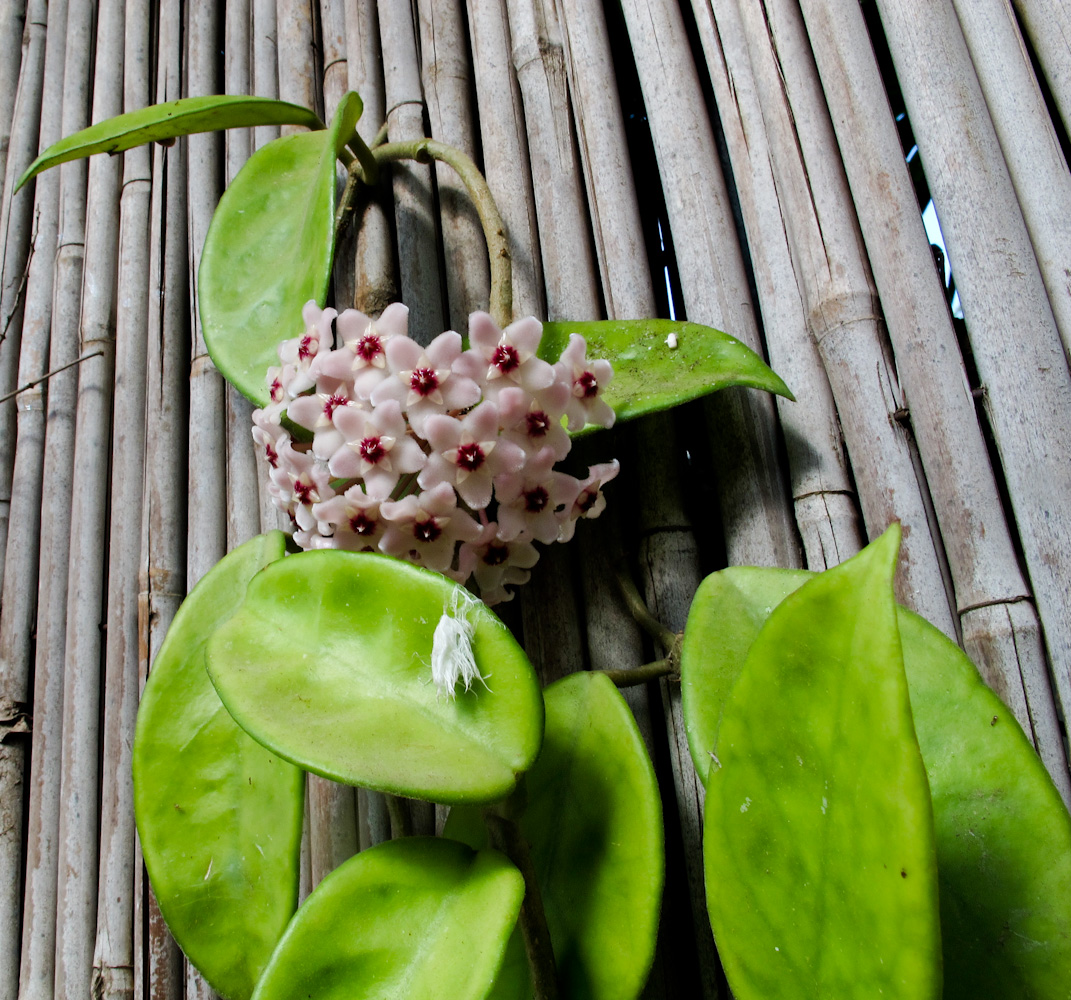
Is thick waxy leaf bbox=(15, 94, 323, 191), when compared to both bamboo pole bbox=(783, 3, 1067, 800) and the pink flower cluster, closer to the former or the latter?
the pink flower cluster

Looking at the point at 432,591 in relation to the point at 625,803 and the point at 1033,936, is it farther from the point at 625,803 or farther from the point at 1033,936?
the point at 1033,936

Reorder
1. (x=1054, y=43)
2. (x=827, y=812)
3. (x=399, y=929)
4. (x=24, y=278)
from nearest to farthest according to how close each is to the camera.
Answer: (x=827, y=812), (x=399, y=929), (x=1054, y=43), (x=24, y=278)

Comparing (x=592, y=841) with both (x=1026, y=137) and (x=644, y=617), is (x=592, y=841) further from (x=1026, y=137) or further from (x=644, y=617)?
(x=1026, y=137)

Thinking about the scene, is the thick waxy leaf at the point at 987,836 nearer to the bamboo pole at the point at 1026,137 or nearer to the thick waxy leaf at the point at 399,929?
the thick waxy leaf at the point at 399,929

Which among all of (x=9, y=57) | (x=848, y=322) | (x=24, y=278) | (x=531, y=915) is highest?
(x=9, y=57)

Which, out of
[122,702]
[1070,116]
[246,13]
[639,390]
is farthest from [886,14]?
[122,702]

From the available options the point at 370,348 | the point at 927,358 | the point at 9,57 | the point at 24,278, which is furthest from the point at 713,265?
the point at 9,57

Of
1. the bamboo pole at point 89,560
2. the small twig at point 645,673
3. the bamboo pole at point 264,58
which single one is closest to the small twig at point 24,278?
the bamboo pole at point 89,560

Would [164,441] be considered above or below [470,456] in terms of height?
above
